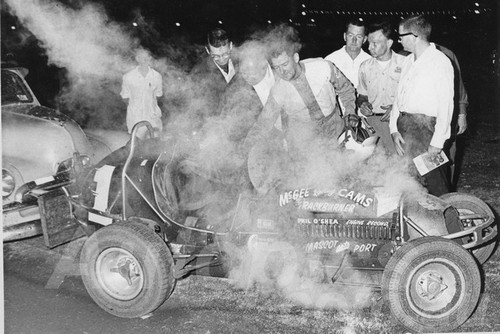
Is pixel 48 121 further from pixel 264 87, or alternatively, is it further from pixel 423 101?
pixel 423 101

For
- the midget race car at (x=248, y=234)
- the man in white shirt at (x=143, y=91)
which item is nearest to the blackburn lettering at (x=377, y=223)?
the midget race car at (x=248, y=234)

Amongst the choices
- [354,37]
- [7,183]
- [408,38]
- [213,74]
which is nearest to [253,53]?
[213,74]

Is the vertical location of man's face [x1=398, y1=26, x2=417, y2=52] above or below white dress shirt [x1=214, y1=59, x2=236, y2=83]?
above

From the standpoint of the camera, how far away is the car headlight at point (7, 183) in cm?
458

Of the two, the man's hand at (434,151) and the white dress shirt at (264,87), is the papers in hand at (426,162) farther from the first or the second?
the white dress shirt at (264,87)

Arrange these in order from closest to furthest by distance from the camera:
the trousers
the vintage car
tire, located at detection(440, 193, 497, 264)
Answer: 1. tire, located at detection(440, 193, 497, 264)
2. the trousers
3. the vintage car

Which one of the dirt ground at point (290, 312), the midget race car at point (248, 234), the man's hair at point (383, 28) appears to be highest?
the man's hair at point (383, 28)

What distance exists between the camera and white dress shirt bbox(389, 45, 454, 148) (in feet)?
13.5

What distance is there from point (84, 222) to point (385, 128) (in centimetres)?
311

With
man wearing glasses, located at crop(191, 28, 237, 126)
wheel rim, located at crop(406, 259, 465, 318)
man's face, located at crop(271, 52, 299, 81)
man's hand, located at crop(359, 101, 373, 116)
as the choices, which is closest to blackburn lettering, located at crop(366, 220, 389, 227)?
wheel rim, located at crop(406, 259, 465, 318)

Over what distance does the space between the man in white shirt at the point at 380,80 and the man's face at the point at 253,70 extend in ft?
3.83

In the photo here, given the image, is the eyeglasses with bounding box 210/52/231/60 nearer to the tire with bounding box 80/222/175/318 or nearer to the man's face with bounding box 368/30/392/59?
the man's face with bounding box 368/30/392/59

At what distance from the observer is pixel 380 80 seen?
17.1 ft

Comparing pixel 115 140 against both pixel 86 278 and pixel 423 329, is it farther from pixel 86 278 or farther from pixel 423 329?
pixel 423 329
